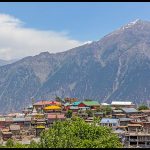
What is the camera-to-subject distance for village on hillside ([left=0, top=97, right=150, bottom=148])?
260 feet

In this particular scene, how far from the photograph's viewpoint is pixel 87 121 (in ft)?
269

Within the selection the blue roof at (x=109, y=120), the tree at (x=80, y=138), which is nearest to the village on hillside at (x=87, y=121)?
the blue roof at (x=109, y=120)

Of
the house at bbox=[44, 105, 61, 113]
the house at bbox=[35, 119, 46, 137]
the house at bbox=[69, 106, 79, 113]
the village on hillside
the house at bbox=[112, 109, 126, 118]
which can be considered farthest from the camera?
the house at bbox=[44, 105, 61, 113]

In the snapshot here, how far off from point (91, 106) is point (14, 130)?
81.0ft

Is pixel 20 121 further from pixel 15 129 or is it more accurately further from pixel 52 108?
pixel 52 108

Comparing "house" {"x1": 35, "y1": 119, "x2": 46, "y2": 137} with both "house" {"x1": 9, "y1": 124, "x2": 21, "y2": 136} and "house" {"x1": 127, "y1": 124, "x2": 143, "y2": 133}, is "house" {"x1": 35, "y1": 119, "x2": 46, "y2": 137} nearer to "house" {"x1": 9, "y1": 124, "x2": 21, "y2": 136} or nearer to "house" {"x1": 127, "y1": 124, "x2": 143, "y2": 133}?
"house" {"x1": 9, "y1": 124, "x2": 21, "y2": 136}

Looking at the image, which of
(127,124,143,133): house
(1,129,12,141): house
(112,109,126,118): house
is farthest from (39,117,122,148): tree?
(112,109,126,118): house

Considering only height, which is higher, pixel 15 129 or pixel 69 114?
pixel 69 114

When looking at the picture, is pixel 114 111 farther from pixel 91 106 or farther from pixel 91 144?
pixel 91 144

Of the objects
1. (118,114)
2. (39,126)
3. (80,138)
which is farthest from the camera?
(118,114)

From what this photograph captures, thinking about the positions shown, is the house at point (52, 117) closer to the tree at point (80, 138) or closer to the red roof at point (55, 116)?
the red roof at point (55, 116)

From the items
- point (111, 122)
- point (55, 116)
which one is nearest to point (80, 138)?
point (111, 122)

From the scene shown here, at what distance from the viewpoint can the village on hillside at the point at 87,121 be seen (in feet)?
260

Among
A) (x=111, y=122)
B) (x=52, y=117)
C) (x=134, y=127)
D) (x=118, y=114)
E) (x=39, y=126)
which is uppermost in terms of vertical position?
(x=118, y=114)
